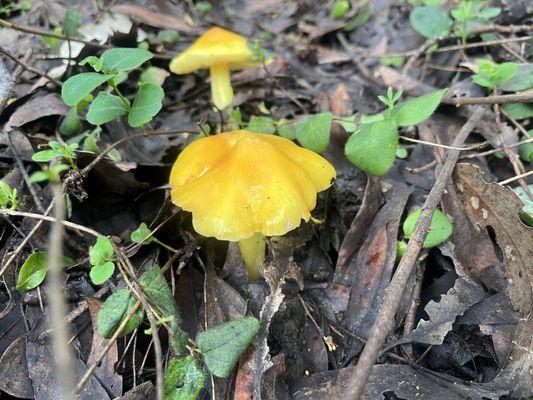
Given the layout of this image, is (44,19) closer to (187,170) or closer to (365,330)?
(187,170)

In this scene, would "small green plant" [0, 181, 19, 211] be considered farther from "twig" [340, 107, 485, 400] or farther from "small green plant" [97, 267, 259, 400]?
"twig" [340, 107, 485, 400]

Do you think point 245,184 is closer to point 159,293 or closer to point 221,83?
point 159,293

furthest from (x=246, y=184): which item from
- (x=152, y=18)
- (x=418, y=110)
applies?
(x=152, y=18)

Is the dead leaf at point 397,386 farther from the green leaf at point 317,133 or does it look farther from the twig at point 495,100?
the twig at point 495,100

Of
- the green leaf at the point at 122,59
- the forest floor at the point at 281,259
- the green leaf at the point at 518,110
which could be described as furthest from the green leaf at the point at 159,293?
the green leaf at the point at 518,110

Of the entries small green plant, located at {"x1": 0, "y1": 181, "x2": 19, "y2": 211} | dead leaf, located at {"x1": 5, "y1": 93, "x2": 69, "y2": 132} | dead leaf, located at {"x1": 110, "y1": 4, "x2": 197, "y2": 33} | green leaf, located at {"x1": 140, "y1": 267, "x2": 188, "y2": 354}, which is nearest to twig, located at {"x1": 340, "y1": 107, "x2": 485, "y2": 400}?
green leaf, located at {"x1": 140, "y1": 267, "x2": 188, "y2": 354}

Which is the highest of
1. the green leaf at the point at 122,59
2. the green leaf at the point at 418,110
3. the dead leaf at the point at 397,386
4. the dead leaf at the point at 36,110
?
the green leaf at the point at 122,59

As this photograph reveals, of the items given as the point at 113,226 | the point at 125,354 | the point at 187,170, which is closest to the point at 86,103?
the point at 113,226
